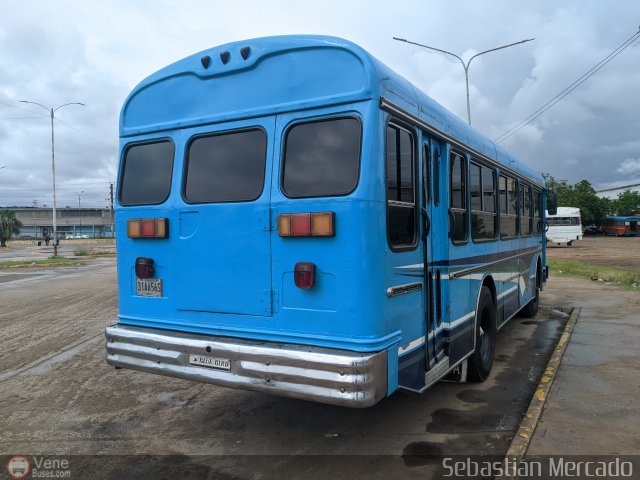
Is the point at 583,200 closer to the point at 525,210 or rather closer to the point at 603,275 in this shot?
the point at 603,275

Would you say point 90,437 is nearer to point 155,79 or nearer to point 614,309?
point 155,79

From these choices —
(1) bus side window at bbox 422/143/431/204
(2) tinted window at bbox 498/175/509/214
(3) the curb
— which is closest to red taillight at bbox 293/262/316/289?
(1) bus side window at bbox 422/143/431/204

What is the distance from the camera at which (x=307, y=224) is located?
3582 millimetres

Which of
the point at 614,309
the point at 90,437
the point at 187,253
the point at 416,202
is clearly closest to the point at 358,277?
the point at 416,202

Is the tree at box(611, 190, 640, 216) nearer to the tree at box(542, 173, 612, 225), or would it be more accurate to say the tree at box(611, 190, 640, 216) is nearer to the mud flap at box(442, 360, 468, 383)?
the tree at box(542, 173, 612, 225)

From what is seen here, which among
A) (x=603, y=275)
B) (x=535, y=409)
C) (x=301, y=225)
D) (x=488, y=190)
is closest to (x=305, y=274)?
(x=301, y=225)

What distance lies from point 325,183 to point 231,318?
132 cm

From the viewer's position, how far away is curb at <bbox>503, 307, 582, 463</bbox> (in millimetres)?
3912

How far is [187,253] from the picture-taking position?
13.8 ft

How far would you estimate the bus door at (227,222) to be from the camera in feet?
12.7

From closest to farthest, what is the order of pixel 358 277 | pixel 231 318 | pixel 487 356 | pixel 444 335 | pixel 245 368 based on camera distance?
pixel 358 277 → pixel 245 368 → pixel 231 318 → pixel 444 335 → pixel 487 356

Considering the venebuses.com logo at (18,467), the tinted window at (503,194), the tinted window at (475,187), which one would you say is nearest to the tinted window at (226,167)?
the venebuses.com logo at (18,467)

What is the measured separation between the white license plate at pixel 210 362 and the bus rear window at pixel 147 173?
1.41 m

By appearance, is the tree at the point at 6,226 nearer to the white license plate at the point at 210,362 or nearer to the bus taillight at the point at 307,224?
the white license plate at the point at 210,362
